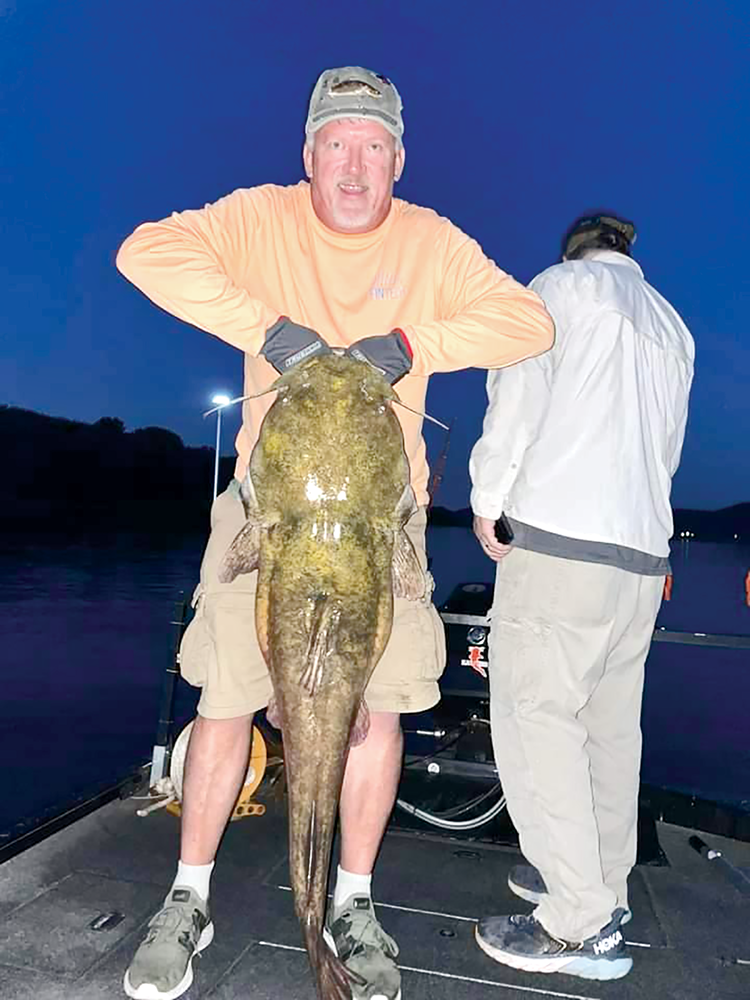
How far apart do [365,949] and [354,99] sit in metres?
2.91

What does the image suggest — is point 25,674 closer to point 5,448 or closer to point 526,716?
point 526,716

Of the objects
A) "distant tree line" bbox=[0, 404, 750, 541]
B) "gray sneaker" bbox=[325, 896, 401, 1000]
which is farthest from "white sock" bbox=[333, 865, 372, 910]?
"distant tree line" bbox=[0, 404, 750, 541]

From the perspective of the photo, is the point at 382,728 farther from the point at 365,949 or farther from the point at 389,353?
the point at 389,353

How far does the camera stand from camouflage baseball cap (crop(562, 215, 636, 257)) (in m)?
3.18

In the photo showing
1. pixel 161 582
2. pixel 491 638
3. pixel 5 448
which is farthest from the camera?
pixel 5 448

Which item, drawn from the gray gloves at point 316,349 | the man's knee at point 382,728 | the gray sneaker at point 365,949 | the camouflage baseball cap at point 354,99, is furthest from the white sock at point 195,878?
the camouflage baseball cap at point 354,99

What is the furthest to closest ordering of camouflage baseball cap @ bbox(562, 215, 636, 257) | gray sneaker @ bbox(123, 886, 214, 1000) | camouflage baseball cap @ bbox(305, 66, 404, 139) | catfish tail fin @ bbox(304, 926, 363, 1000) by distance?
camouflage baseball cap @ bbox(562, 215, 636, 257), camouflage baseball cap @ bbox(305, 66, 404, 139), gray sneaker @ bbox(123, 886, 214, 1000), catfish tail fin @ bbox(304, 926, 363, 1000)

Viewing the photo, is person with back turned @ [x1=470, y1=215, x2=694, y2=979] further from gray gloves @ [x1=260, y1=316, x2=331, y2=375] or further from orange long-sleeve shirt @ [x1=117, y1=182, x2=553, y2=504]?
gray gloves @ [x1=260, y1=316, x2=331, y2=375]

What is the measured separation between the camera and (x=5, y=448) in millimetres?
111000

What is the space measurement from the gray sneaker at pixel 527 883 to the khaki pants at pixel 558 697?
462 mm

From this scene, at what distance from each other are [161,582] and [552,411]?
47.3m

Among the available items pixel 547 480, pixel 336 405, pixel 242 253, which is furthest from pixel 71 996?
pixel 242 253

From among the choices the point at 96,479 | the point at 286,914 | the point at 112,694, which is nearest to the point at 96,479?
the point at 96,479

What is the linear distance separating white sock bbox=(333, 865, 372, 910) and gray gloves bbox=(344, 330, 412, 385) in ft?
5.96
